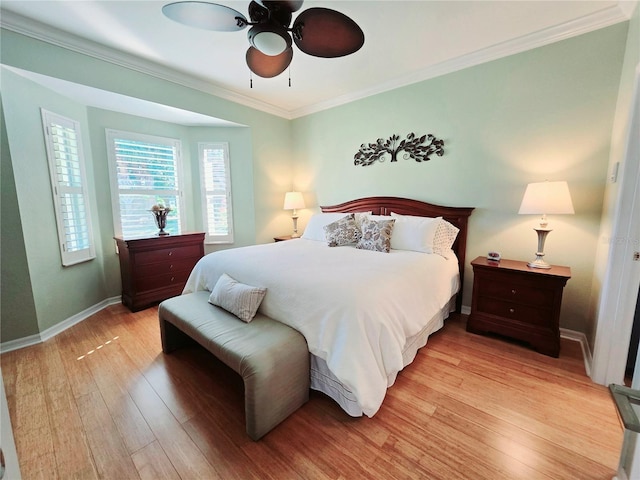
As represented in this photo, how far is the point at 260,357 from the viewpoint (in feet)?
4.72

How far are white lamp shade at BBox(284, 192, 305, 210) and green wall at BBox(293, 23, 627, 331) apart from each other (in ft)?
4.22

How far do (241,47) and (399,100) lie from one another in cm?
185

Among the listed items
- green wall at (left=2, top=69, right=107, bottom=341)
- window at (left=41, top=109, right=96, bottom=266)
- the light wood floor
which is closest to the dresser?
window at (left=41, top=109, right=96, bottom=266)

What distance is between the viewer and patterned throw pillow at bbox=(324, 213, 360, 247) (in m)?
2.95

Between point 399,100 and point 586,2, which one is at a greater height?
point 586,2

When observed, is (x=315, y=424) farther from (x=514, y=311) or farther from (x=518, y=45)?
(x=518, y=45)

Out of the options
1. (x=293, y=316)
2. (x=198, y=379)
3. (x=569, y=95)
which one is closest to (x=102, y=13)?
(x=293, y=316)

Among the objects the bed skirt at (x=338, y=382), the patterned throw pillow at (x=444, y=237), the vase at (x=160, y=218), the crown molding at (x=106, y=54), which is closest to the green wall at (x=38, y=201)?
the crown molding at (x=106, y=54)

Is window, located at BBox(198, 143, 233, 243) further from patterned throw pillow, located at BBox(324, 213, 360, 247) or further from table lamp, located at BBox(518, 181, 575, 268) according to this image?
table lamp, located at BBox(518, 181, 575, 268)

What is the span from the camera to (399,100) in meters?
3.22

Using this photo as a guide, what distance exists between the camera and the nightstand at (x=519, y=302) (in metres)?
2.13

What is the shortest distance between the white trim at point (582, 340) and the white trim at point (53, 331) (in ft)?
15.0

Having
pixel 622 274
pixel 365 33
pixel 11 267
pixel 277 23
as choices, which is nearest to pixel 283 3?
pixel 277 23

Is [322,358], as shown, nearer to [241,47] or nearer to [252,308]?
[252,308]
